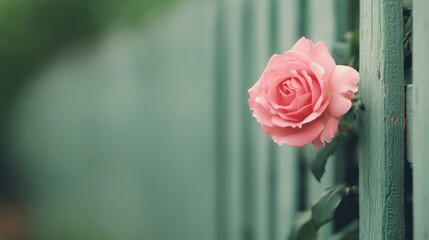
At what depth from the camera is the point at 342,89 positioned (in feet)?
3.57

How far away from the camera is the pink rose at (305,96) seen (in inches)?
42.7

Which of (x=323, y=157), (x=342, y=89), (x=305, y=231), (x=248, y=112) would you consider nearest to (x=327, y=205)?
(x=323, y=157)

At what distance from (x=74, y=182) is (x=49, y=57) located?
2.49 ft

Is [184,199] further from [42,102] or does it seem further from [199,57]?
[42,102]

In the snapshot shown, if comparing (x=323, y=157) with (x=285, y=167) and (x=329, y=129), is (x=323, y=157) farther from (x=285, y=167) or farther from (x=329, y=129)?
A: (x=285, y=167)

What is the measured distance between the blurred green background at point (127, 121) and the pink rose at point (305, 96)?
1487 mm

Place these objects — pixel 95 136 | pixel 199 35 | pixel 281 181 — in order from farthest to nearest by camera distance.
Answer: pixel 95 136 < pixel 199 35 < pixel 281 181

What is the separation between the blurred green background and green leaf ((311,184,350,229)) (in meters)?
1.22

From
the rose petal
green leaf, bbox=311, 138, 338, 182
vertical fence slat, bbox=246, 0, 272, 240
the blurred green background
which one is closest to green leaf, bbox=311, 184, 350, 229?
green leaf, bbox=311, 138, 338, 182

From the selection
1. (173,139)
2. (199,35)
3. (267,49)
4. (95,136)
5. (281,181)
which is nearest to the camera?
(281,181)

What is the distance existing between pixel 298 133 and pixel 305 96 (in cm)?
7

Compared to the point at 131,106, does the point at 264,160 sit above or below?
below

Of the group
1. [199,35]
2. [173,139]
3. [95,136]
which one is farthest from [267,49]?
[95,136]

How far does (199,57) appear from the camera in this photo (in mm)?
3182
